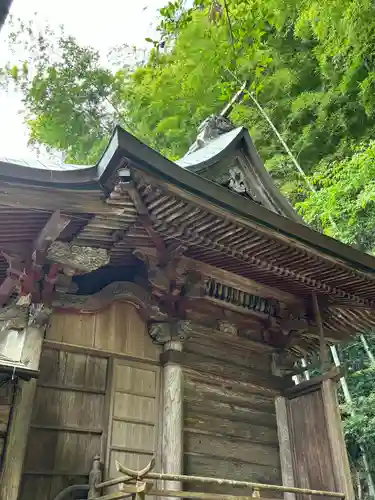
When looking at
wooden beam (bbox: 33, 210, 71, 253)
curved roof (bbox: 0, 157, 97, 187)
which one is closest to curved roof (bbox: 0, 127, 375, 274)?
curved roof (bbox: 0, 157, 97, 187)

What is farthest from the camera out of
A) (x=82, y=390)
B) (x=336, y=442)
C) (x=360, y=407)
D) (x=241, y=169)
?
(x=360, y=407)

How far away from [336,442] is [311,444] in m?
0.40

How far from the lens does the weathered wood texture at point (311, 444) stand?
492 cm

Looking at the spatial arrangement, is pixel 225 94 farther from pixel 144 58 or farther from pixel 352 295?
pixel 144 58

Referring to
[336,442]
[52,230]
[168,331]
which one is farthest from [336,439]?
[52,230]

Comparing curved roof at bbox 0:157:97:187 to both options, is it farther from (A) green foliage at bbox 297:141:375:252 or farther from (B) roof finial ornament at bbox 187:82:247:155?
(A) green foliage at bbox 297:141:375:252

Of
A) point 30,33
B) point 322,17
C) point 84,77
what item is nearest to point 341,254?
point 322,17

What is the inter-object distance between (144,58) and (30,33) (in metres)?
3.89

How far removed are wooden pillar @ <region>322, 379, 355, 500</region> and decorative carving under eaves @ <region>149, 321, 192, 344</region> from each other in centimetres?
161

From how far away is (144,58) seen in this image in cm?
1634

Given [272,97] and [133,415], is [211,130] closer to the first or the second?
[133,415]

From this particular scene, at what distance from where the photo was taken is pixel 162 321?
5117 millimetres

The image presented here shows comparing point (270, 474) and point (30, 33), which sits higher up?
point (30, 33)

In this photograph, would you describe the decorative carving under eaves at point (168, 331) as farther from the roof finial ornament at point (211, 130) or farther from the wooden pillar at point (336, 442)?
the roof finial ornament at point (211, 130)
